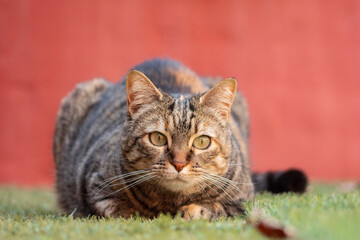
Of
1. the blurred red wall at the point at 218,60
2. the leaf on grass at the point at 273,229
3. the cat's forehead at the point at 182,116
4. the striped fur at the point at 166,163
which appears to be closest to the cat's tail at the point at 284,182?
the striped fur at the point at 166,163

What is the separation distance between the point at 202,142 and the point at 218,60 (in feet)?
10.8

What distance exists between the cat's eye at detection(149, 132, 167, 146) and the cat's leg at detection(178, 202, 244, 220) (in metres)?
0.34

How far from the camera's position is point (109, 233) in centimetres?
180

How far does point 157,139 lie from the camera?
2.39 meters

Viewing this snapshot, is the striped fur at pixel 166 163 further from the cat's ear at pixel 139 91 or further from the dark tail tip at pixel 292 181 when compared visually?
the dark tail tip at pixel 292 181

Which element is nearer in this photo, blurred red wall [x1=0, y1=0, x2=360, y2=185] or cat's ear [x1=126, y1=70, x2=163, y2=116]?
cat's ear [x1=126, y1=70, x2=163, y2=116]

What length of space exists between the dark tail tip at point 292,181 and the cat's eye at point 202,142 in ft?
3.22

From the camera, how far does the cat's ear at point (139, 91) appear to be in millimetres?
2496

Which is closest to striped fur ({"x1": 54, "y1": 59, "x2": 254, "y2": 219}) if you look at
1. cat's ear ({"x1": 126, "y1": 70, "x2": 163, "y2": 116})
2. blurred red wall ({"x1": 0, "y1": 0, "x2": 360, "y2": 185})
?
cat's ear ({"x1": 126, "y1": 70, "x2": 163, "y2": 116})

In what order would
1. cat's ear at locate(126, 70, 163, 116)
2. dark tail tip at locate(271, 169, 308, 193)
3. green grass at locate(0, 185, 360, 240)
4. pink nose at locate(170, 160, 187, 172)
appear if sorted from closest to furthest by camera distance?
green grass at locate(0, 185, 360, 240), pink nose at locate(170, 160, 187, 172), cat's ear at locate(126, 70, 163, 116), dark tail tip at locate(271, 169, 308, 193)

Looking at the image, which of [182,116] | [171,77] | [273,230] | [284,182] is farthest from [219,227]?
[171,77]

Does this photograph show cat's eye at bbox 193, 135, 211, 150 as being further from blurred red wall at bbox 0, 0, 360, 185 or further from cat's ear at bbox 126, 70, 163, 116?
blurred red wall at bbox 0, 0, 360, 185

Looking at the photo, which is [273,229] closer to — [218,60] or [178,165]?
[178,165]

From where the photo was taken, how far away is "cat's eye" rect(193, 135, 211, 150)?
2375mm
